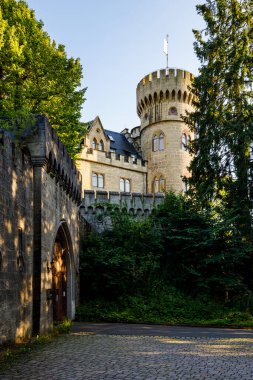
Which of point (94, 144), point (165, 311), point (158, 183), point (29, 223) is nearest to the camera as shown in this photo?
point (29, 223)

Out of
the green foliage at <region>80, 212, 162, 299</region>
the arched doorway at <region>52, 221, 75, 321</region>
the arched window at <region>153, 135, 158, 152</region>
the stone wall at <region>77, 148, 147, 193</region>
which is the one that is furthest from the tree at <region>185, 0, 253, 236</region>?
the arched window at <region>153, 135, 158, 152</region>

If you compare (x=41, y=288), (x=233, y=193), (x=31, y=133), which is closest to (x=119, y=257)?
(x=233, y=193)

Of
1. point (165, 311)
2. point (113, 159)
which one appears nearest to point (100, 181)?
point (113, 159)

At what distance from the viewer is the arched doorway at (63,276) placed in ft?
41.3

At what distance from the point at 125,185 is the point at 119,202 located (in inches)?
476

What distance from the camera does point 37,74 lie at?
2020cm

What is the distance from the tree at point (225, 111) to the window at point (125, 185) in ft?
48.2

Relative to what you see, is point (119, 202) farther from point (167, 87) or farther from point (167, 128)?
point (167, 87)

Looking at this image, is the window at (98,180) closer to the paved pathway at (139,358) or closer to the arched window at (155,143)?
the arched window at (155,143)

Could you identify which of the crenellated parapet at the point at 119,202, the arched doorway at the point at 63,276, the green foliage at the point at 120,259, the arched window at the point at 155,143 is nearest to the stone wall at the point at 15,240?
the arched doorway at the point at 63,276

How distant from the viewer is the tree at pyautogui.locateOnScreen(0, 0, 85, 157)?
60.8 ft

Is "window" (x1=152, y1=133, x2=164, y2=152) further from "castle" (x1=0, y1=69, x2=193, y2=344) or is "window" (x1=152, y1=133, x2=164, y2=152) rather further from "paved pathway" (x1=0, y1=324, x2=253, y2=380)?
"paved pathway" (x1=0, y1=324, x2=253, y2=380)

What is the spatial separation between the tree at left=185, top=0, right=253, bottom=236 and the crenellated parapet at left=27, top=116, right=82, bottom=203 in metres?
7.93

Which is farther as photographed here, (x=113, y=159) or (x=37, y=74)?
(x=113, y=159)
